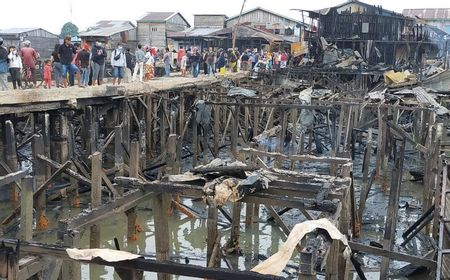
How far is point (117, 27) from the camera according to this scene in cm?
4006

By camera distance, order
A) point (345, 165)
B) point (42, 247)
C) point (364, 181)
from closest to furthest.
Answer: point (42, 247) < point (345, 165) < point (364, 181)

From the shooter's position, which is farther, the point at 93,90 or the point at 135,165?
the point at 93,90

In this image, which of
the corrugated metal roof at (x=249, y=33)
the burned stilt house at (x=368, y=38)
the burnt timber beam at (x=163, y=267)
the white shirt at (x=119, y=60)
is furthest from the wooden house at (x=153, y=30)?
the burnt timber beam at (x=163, y=267)

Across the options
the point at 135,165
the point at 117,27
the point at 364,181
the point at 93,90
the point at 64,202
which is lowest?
the point at 64,202

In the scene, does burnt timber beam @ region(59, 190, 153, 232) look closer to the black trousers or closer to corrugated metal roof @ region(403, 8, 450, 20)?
the black trousers

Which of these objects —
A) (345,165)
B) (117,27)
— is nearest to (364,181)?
(345,165)

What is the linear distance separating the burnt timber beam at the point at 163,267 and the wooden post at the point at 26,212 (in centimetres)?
224

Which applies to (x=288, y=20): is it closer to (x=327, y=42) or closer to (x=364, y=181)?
(x=327, y=42)

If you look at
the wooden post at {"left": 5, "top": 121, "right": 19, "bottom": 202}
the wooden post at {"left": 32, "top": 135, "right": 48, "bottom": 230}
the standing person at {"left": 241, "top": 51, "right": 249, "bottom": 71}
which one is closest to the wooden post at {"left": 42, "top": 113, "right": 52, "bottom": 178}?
the wooden post at {"left": 5, "top": 121, "right": 19, "bottom": 202}

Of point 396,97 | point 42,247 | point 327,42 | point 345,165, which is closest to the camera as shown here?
point 42,247

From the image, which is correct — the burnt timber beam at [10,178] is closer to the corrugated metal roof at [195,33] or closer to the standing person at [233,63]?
the standing person at [233,63]

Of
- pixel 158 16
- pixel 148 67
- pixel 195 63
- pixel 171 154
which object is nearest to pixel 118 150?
pixel 171 154

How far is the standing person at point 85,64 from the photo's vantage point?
15.2m

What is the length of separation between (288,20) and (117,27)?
613 inches
